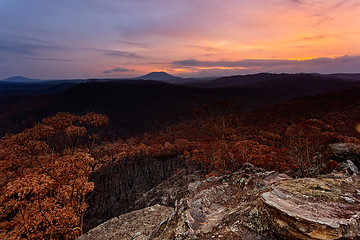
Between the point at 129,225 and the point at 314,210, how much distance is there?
13.7m

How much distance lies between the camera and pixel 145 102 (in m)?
176

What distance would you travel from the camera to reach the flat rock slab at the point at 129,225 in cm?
1232

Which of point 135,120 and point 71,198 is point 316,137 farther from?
point 135,120

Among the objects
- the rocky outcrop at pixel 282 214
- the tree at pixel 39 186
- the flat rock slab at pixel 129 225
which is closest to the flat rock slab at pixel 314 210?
the rocky outcrop at pixel 282 214

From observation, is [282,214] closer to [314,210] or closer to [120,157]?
[314,210]

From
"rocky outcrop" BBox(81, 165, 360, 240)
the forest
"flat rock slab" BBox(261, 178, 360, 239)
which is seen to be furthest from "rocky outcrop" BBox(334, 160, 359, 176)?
"flat rock slab" BBox(261, 178, 360, 239)

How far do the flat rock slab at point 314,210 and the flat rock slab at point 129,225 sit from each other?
9.33m

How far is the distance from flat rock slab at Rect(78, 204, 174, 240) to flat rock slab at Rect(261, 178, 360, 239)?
9326mm

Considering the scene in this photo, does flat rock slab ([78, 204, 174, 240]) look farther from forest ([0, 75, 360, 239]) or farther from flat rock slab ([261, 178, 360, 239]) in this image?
flat rock slab ([261, 178, 360, 239])

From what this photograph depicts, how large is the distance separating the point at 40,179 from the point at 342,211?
15.3m

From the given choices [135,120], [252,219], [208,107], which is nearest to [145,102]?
[135,120]

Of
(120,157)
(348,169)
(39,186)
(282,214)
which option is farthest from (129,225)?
(120,157)

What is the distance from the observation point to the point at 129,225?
1338 centimetres

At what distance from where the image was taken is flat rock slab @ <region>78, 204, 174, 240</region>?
1232 cm
